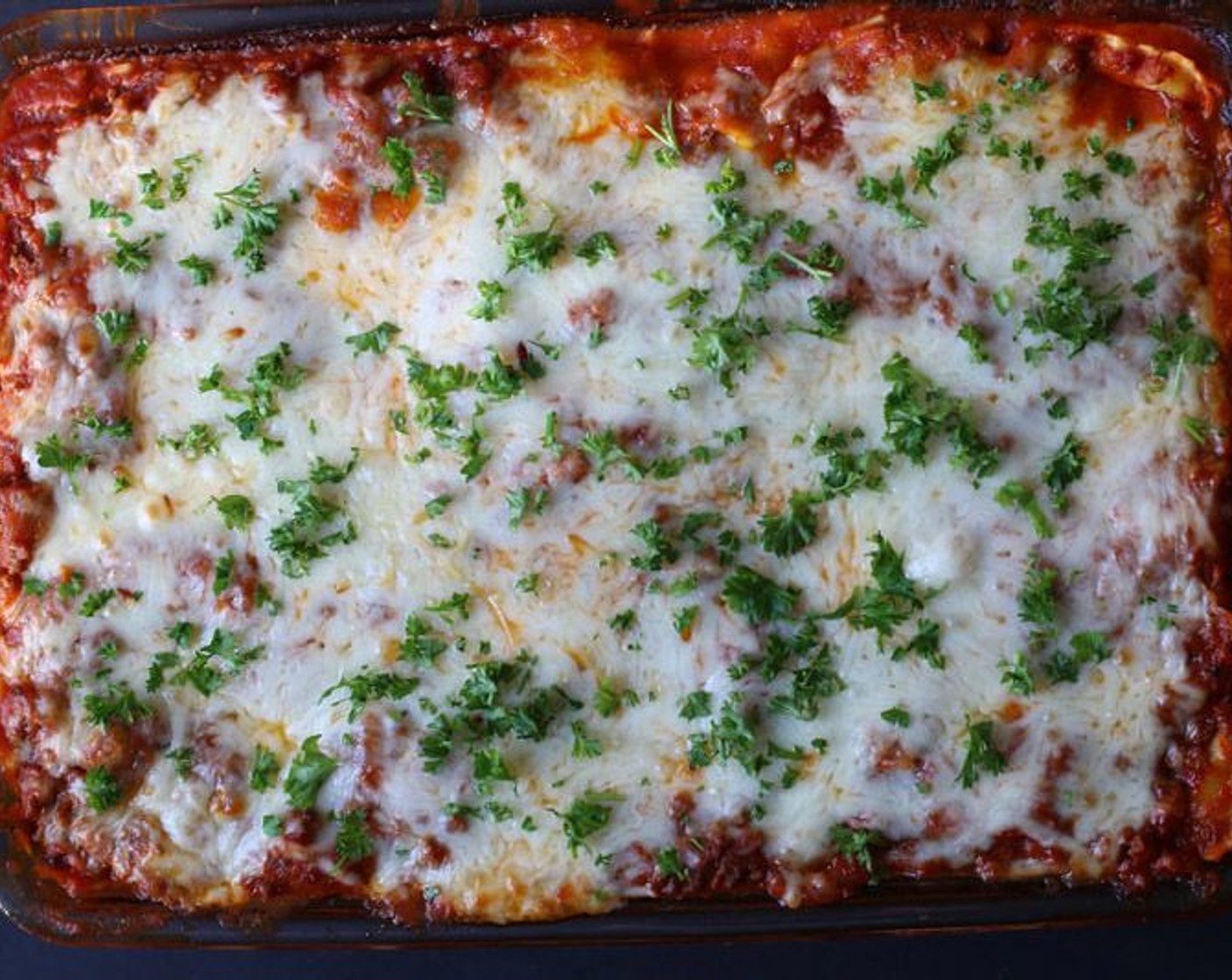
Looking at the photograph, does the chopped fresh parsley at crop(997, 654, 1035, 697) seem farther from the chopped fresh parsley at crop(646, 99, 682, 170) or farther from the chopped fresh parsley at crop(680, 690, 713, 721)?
the chopped fresh parsley at crop(646, 99, 682, 170)

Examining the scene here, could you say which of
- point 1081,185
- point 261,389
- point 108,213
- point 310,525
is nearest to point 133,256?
point 108,213

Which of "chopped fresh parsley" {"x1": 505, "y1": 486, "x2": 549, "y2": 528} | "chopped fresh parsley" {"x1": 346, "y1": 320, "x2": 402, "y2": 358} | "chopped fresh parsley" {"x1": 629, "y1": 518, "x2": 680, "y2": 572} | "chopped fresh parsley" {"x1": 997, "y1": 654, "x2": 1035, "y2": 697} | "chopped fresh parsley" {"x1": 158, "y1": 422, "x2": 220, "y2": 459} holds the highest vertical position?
"chopped fresh parsley" {"x1": 346, "y1": 320, "x2": 402, "y2": 358}

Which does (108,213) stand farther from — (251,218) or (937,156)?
(937,156)

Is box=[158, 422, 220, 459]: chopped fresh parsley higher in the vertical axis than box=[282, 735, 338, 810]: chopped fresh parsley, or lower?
higher

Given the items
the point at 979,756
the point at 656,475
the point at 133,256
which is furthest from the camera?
the point at 133,256

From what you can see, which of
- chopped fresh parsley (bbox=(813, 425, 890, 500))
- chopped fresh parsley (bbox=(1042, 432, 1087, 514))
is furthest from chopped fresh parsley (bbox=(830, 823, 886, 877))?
chopped fresh parsley (bbox=(1042, 432, 1087, 514))

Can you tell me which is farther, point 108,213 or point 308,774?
point 108,213

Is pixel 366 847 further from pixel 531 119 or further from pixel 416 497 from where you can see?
pixel 531 119

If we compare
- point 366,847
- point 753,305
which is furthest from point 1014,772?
point 366,847

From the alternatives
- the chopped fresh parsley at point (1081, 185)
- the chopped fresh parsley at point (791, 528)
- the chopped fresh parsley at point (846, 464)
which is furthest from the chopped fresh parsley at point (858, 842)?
the chopped fresh parsley at point (1081, 185)
